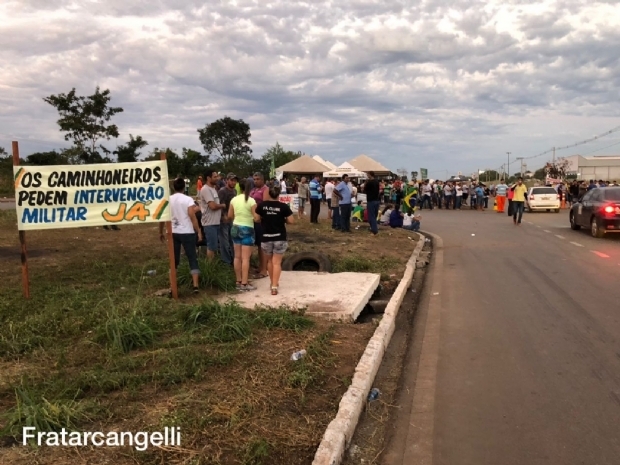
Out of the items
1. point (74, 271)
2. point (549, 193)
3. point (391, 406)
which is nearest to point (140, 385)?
point (391, 406)

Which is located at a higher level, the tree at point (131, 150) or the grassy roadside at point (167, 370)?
the tree at point (131, 150)

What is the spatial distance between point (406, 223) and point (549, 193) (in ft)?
47.7

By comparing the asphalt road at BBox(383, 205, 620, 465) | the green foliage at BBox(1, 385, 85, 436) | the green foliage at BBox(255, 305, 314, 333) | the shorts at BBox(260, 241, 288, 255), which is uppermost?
the shorts at BBox(260, 241, 288, 255)

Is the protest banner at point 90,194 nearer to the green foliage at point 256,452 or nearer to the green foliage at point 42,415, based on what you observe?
the green foliage at point 42,415

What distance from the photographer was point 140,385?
451cm

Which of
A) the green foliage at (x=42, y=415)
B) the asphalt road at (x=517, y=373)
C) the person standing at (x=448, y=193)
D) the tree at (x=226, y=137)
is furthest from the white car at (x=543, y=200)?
the tree at (x=226, y=137)

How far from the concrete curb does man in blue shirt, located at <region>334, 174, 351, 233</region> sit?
9154 millimetres

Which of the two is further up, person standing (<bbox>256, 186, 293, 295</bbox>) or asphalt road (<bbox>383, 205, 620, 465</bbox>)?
person standing (<bbox>256, 186, 293, 295</bbox>)

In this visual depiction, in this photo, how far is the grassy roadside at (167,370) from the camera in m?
3.64

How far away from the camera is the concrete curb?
11.6 ft

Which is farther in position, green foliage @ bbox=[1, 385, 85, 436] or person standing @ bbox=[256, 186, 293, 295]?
person standing @ bbox=[256, 186, 293, 295]

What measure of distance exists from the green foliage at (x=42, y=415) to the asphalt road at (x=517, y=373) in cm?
231

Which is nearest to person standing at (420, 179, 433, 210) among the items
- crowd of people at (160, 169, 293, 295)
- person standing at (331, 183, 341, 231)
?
person standing at (331, 183, 341, 231)

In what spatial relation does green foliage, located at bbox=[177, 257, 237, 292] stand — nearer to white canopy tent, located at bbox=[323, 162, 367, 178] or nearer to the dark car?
the dark car
